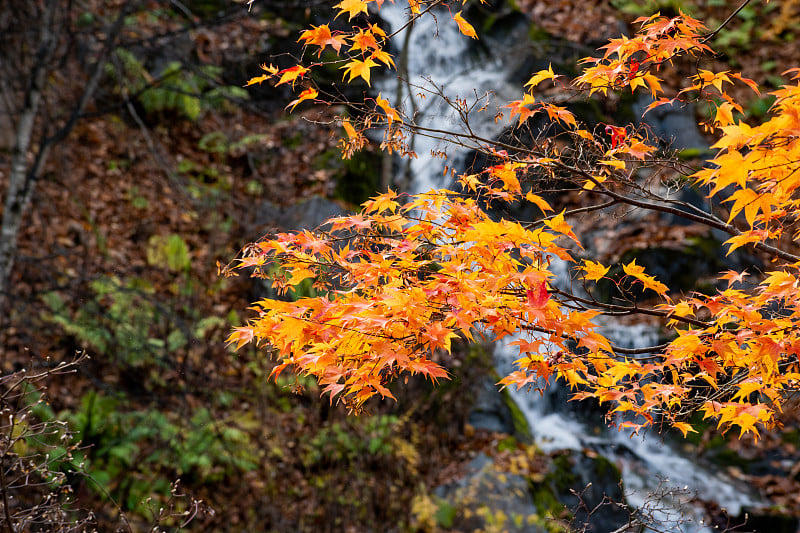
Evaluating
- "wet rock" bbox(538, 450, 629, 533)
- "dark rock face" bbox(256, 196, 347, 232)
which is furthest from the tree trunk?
"wet rock" bbox(538, 450, 629, 533)

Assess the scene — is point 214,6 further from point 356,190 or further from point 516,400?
point 516,400

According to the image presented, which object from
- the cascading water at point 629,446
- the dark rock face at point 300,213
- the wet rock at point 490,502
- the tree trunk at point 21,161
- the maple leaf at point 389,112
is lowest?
the cascading water at point 629,446

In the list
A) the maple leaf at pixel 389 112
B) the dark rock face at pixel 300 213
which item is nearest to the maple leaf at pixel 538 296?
the maple leaf at pixel 389 112

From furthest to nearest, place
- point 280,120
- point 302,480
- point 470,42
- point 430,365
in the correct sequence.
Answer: point 470,42 → point 280,120 → point 302,480 → point 430,365

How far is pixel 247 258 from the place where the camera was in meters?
2.20

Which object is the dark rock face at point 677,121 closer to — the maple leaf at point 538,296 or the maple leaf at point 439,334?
the maple leaf at point 538,296

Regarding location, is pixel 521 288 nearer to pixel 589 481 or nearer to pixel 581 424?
pixel 589 481

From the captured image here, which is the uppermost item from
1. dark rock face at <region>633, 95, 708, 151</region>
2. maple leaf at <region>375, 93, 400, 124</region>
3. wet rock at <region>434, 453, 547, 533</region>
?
maple leaf at <region>375, 93, 400, 124</region>

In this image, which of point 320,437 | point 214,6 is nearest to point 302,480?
point 320,437

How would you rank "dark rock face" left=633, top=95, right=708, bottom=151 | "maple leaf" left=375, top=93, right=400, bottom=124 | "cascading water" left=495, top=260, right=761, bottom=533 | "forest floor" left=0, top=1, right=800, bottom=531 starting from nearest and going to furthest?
1. "maple leaf" left=375, top=93, right=400, bottom=124
2. "forest floor" left=0, top=1, right=800, bottom=531
3. "cascading water" left=495, top=260, right=761, bottom=533
4. "dark rock face" left=633, top=95, right=708, bottom=151

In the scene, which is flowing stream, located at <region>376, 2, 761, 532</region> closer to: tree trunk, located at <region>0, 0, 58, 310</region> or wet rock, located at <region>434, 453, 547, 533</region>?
wet rock, located at <region>434, 453, 547, 533</region>

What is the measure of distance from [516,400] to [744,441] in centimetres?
273

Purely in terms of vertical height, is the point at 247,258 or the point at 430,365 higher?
the point at 247,258

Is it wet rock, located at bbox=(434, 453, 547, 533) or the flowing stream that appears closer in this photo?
wet rock, located at bbox=(434, 453, 547, 533)
